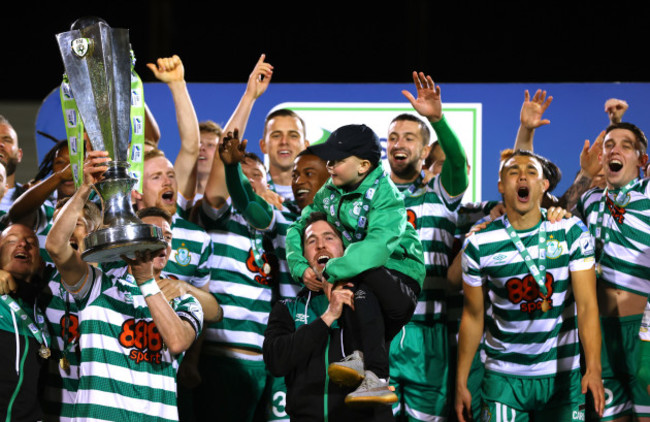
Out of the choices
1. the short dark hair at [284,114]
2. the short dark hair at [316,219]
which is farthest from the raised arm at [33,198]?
the short dark hair at [316,219]

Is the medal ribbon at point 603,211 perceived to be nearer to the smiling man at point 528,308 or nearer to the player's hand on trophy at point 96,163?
the smiling man at point 528,308

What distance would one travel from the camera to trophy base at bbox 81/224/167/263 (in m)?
3.06

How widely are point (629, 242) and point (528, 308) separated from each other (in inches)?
32.0

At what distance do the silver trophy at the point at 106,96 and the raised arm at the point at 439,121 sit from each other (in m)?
1.63

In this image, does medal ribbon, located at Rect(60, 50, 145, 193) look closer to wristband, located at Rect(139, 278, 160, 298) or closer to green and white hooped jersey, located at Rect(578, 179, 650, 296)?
wristband, located at Rect(139, 278, 160, 298)

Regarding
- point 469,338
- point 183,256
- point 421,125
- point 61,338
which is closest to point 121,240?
point 61,338

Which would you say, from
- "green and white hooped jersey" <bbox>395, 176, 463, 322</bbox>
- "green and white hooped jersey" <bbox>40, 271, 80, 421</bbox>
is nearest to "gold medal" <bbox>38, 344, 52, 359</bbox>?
"green and white hooped jersey" <bbox>40, 271, 80, 421</bbox>

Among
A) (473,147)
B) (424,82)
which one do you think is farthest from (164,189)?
(473,147)

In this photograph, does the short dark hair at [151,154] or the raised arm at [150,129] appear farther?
the raised arm at [150,129]

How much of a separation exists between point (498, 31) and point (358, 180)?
20.0ft

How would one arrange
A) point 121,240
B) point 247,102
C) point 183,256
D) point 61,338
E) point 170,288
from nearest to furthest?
point 121,240, point 170,288, point 61,338, point 183,256, point 247,102

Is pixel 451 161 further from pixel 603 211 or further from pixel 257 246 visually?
pixel 257 246

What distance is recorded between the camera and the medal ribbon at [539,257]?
14.2 ft

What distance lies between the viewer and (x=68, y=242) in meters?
3.65
